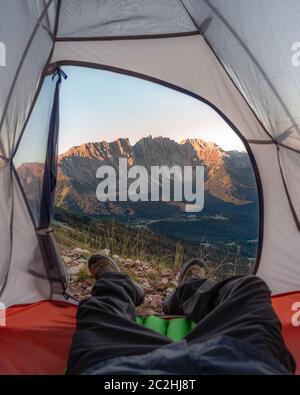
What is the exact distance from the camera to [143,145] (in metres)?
2.08

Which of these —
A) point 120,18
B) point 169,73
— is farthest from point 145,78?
point 120,18

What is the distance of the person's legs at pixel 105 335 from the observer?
0.95 metres

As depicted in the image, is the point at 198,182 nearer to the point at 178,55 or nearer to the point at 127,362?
the point at 178,55

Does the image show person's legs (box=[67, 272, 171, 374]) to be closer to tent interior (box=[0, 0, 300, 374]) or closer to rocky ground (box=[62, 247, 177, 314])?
tent interior (box=[0, 0, 300, 374])

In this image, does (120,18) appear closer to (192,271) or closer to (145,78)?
(145,78)

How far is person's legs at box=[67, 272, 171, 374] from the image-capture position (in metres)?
0.95

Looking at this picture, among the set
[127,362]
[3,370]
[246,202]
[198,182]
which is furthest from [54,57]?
[127,362]

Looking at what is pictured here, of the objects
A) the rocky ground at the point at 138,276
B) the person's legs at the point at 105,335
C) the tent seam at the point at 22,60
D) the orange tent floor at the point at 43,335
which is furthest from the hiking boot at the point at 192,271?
the tent seam at the point at 22,60

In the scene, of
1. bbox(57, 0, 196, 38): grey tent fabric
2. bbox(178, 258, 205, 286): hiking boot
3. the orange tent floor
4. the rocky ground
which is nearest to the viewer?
the orange tent floor

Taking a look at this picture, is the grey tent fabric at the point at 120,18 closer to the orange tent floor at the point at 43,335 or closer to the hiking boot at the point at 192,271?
the hiking boot at the point at 192,271

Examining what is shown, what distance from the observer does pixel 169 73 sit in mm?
1823

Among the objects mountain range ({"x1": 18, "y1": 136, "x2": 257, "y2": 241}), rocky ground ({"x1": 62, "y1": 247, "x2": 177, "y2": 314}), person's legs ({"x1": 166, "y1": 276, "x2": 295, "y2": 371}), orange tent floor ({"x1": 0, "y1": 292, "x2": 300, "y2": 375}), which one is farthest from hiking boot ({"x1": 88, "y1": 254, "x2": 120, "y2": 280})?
person's legs ({"x1": 166, "y1": 276, "x2": 295, "y2": 371})

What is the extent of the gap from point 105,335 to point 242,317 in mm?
340
